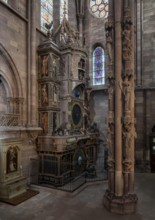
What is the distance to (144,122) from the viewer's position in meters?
11.9

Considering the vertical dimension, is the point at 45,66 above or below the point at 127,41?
above

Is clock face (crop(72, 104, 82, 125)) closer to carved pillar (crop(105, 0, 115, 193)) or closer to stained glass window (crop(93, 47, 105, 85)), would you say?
Answer: stained glass window (crop(93, 47, 105, 85))

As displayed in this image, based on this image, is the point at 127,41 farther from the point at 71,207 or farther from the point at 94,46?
the point at 94,46

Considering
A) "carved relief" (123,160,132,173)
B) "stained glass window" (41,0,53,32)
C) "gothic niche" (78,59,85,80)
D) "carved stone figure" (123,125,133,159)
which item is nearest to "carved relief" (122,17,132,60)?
"carved stone figure" (123,125,133,159)

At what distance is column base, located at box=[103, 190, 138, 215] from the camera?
580cm

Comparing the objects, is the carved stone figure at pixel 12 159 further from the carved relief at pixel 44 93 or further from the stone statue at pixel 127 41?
the stone statue at pixel 127 41

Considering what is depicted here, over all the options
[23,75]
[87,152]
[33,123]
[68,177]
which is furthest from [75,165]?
[23,75]

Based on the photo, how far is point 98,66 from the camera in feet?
46.2

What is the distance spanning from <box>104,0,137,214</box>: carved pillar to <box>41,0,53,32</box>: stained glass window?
6248 millimetres

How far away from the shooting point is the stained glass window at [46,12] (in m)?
11.2

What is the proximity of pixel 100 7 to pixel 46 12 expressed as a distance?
468 centimetres

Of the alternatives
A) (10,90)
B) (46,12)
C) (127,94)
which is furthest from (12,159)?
(46,12)

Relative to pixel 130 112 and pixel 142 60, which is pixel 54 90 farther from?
pixel 142 60

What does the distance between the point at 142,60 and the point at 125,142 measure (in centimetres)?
779
